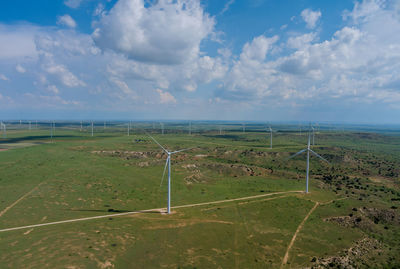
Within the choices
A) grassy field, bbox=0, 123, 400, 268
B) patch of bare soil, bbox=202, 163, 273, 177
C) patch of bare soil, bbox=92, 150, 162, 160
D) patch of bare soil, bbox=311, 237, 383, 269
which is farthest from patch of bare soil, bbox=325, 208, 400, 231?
patch of bare soil, bbox=92, 150, 162, 160

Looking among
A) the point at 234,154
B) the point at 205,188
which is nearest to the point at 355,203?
the point at 205,188

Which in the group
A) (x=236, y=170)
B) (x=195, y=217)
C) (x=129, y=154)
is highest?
(x=129, y=154)

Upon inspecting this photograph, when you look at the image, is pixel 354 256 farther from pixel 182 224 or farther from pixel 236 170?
pixel 236 170

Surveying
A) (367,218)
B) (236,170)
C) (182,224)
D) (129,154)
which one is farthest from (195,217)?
(129,154)

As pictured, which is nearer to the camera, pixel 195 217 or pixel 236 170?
pixel 195 217

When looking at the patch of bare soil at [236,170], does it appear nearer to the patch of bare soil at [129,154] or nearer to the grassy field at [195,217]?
the grassy field at [195,217]

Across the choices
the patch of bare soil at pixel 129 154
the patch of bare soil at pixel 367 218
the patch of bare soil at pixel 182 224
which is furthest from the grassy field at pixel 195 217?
the patch of bare soil at pixel 129 154

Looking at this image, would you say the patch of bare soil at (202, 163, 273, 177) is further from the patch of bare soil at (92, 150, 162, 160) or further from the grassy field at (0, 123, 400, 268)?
the patch of bare soil at (92, 150, 162, 160)
